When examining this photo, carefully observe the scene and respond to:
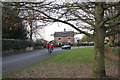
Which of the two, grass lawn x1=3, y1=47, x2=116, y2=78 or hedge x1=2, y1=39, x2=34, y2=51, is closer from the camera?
grass lawn x1=3, y1=47, x2=116, y2=78

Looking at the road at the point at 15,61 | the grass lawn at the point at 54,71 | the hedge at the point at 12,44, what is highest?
the hedge at the point at 12,44

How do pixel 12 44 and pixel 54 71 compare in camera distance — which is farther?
pixel 12 44

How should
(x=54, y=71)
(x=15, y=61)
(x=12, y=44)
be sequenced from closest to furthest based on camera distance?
(x=54, y=71) < (x=15, y=61) < (x=12, y=44)

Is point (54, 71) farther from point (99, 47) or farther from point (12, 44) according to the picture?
point (12, 44)

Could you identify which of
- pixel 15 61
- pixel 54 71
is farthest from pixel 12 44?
pixel 54 71

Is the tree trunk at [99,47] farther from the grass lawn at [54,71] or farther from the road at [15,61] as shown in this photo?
the road at [15,61]

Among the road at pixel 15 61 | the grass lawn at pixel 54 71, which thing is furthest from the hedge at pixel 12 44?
the grass lawn at pixel 54 71

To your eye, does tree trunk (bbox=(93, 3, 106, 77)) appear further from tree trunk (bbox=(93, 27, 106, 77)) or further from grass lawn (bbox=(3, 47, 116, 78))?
grass lawn (bbox=(3, 47, 116, 78))

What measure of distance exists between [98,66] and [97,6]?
2.46 meters

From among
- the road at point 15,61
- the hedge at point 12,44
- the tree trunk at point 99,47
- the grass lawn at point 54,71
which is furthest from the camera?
the hedge at point 12,44

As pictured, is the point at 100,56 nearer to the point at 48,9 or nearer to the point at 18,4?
the point at 48,9

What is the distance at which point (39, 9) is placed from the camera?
5238 millimetres

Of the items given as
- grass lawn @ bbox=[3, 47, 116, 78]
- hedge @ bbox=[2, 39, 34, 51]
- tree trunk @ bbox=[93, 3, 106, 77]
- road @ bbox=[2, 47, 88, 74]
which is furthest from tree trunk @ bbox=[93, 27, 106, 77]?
hedge @ bbox=[2, 39, 34, 51]

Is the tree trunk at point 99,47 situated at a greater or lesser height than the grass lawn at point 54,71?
greater
